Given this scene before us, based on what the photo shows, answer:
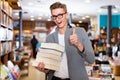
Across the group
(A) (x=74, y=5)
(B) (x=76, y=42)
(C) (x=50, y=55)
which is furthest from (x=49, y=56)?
(A) (x=74, y=5)

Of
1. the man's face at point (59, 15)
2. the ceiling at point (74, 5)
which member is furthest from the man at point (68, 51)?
the ceiling at point (74, 5)

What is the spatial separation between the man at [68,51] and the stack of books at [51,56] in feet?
0.14

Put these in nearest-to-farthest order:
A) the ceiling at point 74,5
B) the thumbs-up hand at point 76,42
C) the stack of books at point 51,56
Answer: the thumbs-up hand at point 76,42, the stack of books at point 51,56, the ceiling at point 74,5

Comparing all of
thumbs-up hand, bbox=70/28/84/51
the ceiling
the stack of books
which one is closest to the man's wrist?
thumbs-up hand, bbox=70/28/84/51

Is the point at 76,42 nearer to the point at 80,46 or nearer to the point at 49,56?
the point at 80,46

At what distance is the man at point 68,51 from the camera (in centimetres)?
179

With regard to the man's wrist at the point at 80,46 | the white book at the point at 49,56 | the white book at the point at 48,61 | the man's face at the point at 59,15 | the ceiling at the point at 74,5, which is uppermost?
the ceiling at the point at 74,5

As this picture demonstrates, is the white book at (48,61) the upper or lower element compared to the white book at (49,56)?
lower

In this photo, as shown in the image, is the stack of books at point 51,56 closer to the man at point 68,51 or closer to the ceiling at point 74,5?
the man at point 68,51

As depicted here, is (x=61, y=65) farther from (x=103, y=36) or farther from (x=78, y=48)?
(x=103, y=36)

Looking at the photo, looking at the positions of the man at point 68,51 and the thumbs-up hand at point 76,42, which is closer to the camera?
the thumbs-up hand at point 76,42

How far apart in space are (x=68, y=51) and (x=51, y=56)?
15 centimetres

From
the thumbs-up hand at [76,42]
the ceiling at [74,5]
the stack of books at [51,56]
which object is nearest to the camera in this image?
the thumbs-up hand at [76,42]

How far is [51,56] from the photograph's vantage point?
1.80 meters
